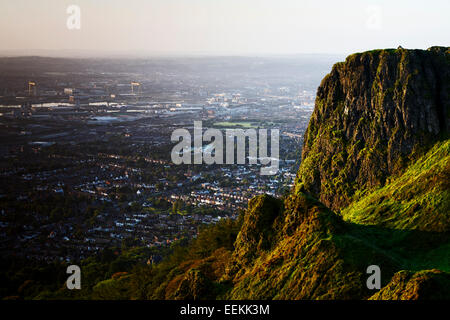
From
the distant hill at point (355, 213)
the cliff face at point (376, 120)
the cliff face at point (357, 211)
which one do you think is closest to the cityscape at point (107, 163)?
the distant hill at point (355, 213)

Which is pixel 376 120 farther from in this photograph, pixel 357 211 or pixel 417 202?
pixel 417 202

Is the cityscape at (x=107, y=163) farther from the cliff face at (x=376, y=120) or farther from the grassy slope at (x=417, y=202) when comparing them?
the grassy slope at (x=417, y=202)

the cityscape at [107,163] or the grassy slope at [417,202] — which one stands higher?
the grassy slope at [417,202]

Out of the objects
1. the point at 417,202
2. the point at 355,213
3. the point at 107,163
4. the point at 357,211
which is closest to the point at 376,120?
the point at 357,211

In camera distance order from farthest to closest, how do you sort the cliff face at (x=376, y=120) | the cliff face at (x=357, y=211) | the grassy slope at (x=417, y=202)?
the cliff face at (x=376, y=120) → the grassy slope at (x=417, y=202) → the cliff face at (x=357, y=211)

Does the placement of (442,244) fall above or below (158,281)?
above

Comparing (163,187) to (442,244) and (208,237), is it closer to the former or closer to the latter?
(208,237)

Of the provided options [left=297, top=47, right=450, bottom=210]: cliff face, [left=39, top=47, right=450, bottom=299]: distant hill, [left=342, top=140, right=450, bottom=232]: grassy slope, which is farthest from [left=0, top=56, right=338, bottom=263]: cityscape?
[left=342, top=140, right=450, bottom=232]: grassy slope
